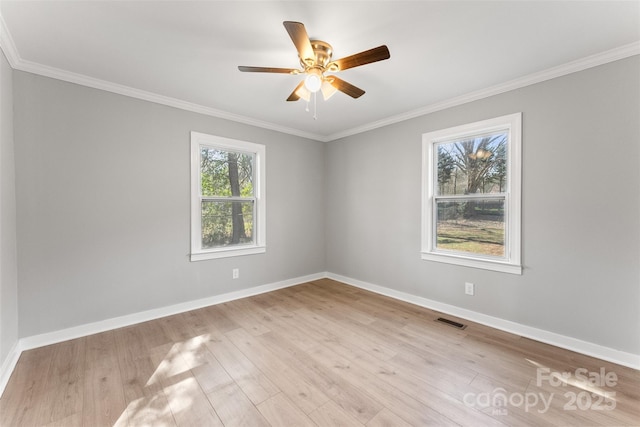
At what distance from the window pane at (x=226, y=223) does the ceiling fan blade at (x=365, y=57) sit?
2443mm

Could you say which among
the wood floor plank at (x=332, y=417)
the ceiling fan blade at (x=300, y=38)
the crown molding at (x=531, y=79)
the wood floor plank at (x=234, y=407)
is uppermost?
the crown molding at (x=531, y=79)

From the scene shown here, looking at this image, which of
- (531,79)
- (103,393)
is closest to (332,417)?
(103,393)

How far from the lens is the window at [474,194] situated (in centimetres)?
275

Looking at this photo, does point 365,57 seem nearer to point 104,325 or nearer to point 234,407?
point 234,407

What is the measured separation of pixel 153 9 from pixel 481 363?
3602 millimetres

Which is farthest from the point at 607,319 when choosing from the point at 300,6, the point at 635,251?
the point at 300,6

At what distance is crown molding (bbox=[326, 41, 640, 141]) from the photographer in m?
2.14

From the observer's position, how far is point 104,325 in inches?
108

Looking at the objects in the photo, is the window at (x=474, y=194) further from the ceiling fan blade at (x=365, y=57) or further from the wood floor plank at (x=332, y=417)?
the wood floor plank at (x=332, y=417)

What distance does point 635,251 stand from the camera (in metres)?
2.12

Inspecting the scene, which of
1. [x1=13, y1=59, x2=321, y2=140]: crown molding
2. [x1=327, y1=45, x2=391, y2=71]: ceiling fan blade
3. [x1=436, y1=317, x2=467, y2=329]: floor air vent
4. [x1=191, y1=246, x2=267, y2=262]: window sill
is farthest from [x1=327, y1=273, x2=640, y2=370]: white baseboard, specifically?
[x1=13, y1=59, x2=321, y2=140]: crown molding

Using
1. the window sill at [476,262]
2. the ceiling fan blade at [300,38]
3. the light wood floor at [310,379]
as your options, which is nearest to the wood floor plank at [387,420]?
the light wood floor at [310,379]

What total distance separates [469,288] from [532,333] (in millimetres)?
661

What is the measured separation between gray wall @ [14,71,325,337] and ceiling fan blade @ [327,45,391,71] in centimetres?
224
